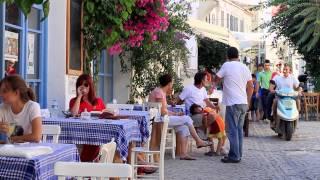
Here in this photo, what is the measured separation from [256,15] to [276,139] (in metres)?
41.1

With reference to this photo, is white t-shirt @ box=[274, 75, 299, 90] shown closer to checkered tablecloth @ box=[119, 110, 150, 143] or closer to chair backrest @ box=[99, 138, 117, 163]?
checkered tablecloth @ box=[119, 110, 150, 143]

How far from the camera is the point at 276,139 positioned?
558 inches

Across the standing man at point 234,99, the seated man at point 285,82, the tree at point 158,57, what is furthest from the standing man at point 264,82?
the standing man at point 234,99

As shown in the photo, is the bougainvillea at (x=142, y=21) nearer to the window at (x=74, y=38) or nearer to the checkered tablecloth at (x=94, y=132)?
the window at (x=74, y=38)

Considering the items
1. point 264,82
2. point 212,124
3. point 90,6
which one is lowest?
point 212,124

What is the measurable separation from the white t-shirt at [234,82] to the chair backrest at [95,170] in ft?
22.1

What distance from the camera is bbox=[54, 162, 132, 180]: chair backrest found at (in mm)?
3562

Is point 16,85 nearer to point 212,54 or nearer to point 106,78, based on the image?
point 106,78

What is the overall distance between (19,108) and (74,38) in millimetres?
4646

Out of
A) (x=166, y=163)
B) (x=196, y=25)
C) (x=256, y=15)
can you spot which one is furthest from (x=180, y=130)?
(x=256, y=15)

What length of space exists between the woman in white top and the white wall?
3.98 meters

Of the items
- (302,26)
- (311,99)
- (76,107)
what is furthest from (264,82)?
(76,107)

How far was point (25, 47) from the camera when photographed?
28.7 ft

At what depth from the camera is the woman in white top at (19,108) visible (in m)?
5.46
